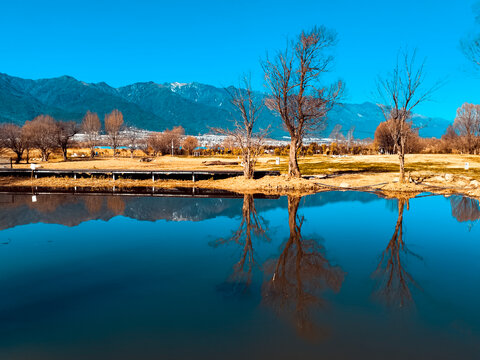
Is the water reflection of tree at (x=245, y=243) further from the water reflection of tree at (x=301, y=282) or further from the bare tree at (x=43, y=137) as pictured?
the bare tree at (x=43, y=137)

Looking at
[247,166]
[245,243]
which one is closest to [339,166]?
[247,166]

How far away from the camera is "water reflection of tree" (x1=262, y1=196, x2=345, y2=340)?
5781mm

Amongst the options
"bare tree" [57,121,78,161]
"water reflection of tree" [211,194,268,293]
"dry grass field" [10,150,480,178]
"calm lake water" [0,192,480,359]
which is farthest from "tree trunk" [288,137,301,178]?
"bare tree" [57,121,78,161]

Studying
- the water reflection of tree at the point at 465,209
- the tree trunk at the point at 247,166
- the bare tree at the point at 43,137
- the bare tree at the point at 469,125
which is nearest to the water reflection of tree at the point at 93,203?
the tree trunk at the point at 247,166

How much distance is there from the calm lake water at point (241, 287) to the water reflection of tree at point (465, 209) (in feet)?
1.00

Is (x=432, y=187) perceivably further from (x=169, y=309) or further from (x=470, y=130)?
(x=470, y=130)

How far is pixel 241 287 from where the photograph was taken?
7.03 m

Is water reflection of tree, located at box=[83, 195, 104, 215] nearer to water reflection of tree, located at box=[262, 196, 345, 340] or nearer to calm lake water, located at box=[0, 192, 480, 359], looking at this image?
calm lake water, located at box=[0, 192, 480, 359]

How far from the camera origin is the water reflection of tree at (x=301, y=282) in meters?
5.78

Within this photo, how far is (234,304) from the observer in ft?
20.4

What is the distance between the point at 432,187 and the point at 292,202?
32.2ft

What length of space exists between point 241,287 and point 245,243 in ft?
11.0

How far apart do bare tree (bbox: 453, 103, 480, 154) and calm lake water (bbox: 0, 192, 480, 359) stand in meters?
66.6

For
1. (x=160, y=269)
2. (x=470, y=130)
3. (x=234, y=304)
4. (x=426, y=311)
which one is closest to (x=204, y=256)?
(x=160, y=269)
